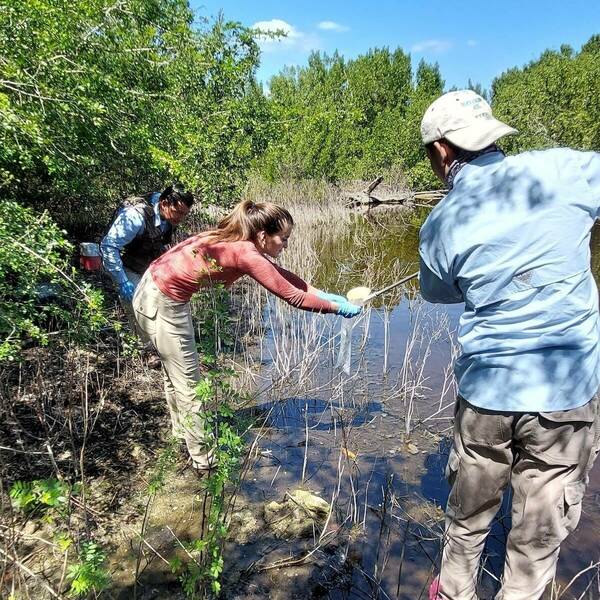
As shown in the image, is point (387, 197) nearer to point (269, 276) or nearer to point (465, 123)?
→ point (269, 276)

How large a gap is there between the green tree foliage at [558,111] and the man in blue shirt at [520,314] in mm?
18522

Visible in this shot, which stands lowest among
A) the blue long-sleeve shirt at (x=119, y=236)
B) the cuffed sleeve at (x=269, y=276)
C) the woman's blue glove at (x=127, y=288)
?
the woman's blue glove at (x=127, y=288)

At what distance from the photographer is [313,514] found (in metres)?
2.55

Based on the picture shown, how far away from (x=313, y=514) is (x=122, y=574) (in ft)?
3.35

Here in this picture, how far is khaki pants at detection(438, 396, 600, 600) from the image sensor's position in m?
1.47

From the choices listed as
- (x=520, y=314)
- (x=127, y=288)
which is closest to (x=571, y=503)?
(x=520, y=314)

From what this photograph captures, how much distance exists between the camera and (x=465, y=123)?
142 cm

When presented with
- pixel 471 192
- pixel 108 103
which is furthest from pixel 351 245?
pixel 471 192

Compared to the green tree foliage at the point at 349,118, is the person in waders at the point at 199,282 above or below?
below

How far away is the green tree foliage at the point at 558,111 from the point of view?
18.1 m

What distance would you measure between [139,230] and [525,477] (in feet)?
10.0

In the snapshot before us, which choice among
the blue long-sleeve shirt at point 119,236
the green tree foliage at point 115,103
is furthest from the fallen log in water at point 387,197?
the blue long-sleeve shirt at point 119,236

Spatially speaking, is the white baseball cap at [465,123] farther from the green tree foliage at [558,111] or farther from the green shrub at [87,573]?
the green tree foliage at [558,111]

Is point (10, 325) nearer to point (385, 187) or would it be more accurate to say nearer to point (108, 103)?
point (108, 103)
